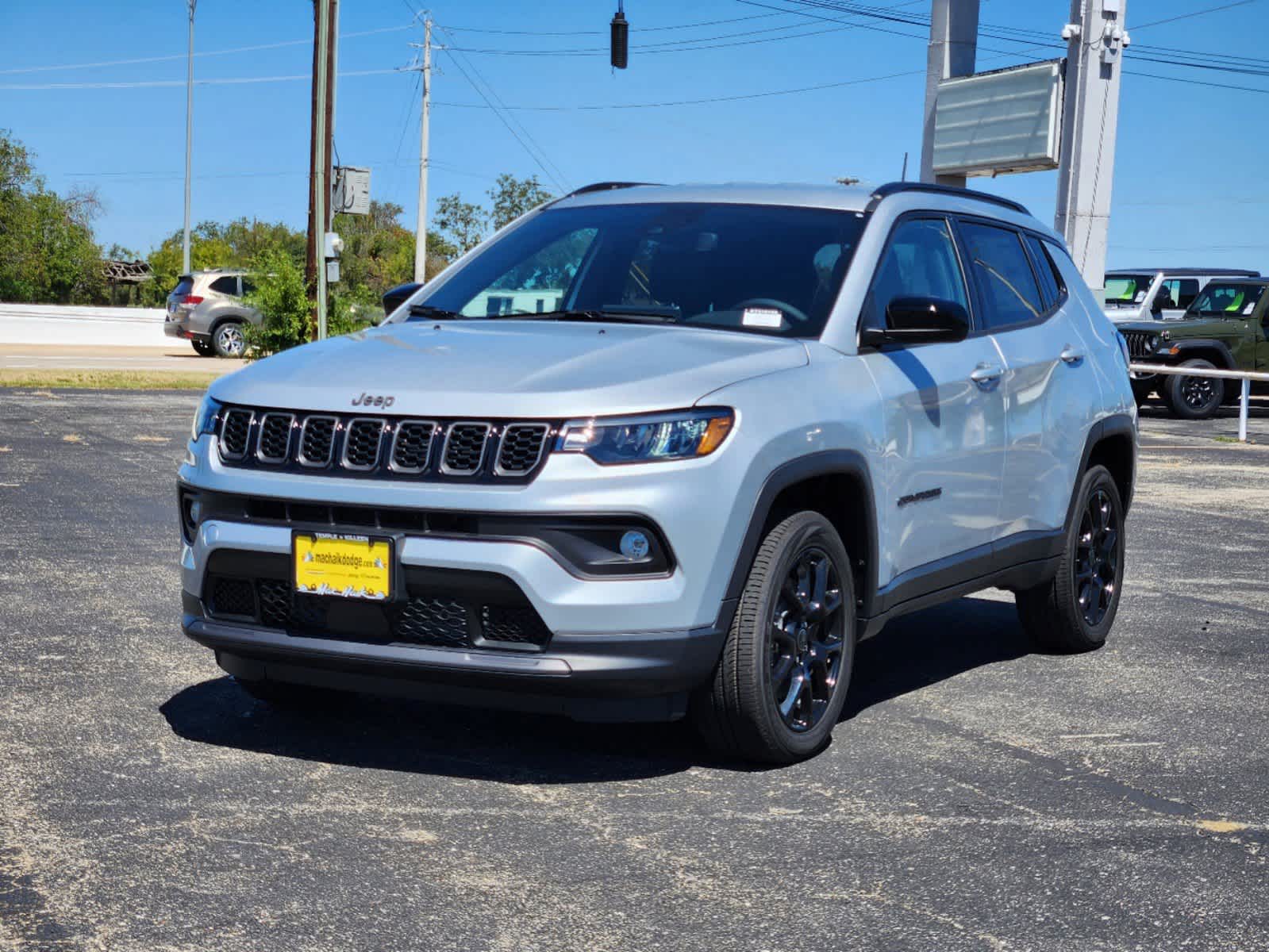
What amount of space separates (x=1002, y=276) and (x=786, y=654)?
7.83ft

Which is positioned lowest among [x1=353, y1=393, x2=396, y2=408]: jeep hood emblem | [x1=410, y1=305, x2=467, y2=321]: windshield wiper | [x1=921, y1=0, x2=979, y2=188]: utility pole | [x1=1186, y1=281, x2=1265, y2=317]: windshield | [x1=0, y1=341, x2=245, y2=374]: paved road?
[x1=0, y1=341, x2=245, y2=374]: paved road

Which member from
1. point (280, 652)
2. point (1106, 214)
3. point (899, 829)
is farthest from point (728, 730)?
point (1106, 214)

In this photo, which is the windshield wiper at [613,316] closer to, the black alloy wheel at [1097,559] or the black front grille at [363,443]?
the black front grille at [363,443]

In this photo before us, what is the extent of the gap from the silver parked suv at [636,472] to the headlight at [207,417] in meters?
0.01

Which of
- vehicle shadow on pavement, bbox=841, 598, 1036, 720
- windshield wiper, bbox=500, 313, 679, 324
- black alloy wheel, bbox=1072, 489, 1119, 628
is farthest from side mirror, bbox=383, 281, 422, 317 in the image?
black alloy wheel, bbox=1072, 489, 1119, 628

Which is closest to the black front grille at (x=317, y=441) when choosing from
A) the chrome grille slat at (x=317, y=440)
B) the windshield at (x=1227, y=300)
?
the chrome grille slat at (x=317, y=440)

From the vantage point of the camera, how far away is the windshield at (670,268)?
5.62 meters

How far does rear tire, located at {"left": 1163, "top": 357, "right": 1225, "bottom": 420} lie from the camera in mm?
25062

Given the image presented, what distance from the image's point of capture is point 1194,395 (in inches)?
994

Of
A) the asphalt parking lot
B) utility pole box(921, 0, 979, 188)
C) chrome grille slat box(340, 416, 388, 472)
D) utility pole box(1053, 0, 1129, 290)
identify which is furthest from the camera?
utility pole box(921, 0, 979, 188)

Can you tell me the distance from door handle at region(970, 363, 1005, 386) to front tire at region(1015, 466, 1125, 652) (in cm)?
101

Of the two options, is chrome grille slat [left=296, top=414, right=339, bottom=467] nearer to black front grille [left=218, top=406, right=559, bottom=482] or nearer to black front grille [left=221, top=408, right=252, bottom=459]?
black front grille [left=218, top=406, right=559, bottom=482]

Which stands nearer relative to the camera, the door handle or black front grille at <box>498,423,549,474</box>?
black front grille at <box>498,423,549,474</box>

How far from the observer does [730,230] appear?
19.6ft
